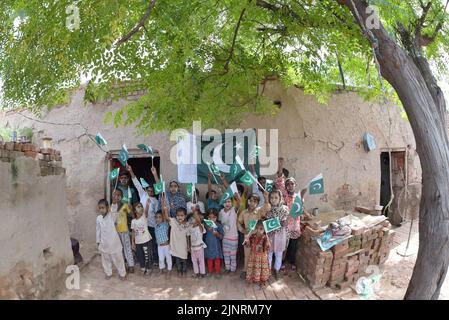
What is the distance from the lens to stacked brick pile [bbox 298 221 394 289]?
15.2ft

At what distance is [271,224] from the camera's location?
14.5ft

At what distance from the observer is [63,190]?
15.9 feet

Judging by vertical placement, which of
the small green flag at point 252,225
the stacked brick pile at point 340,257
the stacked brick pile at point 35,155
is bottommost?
the stacked brick pile at point 340,257

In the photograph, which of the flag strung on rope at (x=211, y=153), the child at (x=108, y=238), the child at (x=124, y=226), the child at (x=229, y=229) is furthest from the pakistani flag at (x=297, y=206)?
the child at (x=108, y=238)

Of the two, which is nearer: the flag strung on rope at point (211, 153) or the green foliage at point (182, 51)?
the green foliage at point (182, 51)

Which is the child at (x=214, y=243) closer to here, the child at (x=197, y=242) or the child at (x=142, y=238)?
the child at (x=197, y=242)

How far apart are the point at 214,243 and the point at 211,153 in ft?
5.38

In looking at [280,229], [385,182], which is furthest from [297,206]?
[385,182]

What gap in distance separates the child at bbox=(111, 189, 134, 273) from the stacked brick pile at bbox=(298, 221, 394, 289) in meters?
2.66

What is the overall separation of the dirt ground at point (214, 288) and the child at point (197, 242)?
0.23 m

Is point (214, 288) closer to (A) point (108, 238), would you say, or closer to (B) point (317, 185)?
(A) point (108, 238)

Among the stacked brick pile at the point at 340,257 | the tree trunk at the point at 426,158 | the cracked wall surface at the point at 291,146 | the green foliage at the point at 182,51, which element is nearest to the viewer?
the tree trunk at the point at 426,158

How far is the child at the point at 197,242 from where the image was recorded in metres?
4.88
